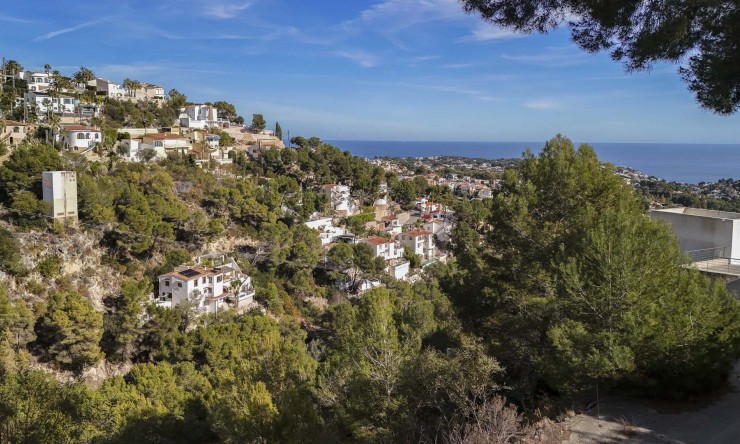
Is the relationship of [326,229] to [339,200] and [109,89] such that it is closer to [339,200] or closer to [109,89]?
A: [339,200]

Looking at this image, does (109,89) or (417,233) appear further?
(109,89)

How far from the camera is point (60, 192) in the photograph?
21.5 metres

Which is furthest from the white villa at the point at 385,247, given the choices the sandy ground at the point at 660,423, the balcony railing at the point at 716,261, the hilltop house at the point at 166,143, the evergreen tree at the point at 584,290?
the sandy ground at the point at 660,423

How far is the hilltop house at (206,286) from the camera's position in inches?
842

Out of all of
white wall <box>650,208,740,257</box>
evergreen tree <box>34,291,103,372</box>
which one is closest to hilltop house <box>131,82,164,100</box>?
evergreen tree <box>34,291,103,372</box>

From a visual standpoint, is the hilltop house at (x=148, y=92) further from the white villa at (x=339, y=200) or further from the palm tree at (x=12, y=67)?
the white villa at (x=339, y=200)

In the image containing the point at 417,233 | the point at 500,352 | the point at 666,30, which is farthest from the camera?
the point at 417,233

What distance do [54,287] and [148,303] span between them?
11.8ft

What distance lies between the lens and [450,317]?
922 centimetres

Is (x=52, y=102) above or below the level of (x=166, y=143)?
above

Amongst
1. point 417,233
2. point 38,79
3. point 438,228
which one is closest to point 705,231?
point 417,233

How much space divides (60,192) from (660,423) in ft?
77.4

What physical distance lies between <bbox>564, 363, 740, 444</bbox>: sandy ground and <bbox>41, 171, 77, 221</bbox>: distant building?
898 inches

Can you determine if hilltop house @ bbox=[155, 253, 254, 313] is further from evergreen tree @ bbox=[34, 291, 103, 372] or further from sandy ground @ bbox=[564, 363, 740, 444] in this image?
sandy ground @ bbox=[564, 363, 740, 444]
